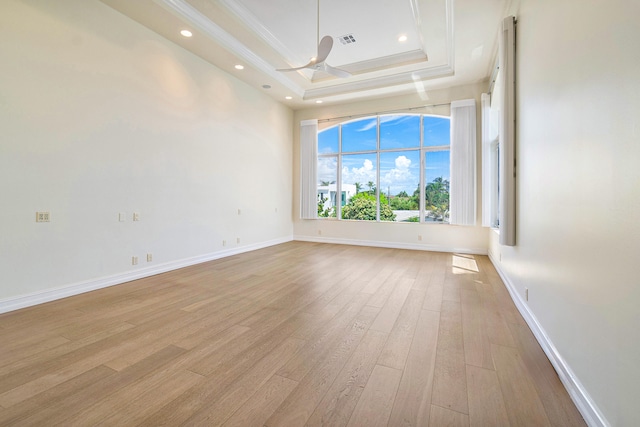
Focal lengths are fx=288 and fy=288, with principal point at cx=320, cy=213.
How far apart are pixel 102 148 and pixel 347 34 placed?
3.97 m

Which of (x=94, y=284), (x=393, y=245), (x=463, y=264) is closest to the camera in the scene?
(x=94, y=284)

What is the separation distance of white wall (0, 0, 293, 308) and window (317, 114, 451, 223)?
9.07 feet

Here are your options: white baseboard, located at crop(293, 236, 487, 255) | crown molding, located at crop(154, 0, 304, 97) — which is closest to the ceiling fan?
crown molding, located at crop(154, 0, 304, 97)

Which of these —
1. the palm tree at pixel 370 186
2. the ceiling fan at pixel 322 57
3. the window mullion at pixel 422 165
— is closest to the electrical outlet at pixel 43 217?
the ceiling fan at pixel 322 57

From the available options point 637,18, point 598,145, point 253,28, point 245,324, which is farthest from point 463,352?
point 253,28

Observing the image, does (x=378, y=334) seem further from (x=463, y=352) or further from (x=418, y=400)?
(x=418, y=400)

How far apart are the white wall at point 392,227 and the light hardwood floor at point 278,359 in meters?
2.62

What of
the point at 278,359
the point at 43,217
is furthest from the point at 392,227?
the point at 43,217

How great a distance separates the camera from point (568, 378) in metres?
1.72

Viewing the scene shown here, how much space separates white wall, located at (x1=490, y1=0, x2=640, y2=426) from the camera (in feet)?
3.96

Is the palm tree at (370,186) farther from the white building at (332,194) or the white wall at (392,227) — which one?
the white wall at (392,227)

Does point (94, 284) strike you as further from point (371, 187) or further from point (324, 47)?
point (371, 187)

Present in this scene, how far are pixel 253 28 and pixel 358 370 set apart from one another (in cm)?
478

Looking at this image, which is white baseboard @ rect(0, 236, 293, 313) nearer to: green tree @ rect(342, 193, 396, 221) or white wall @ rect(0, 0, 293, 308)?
white wall @ rect(0, 0, 293, 308)
